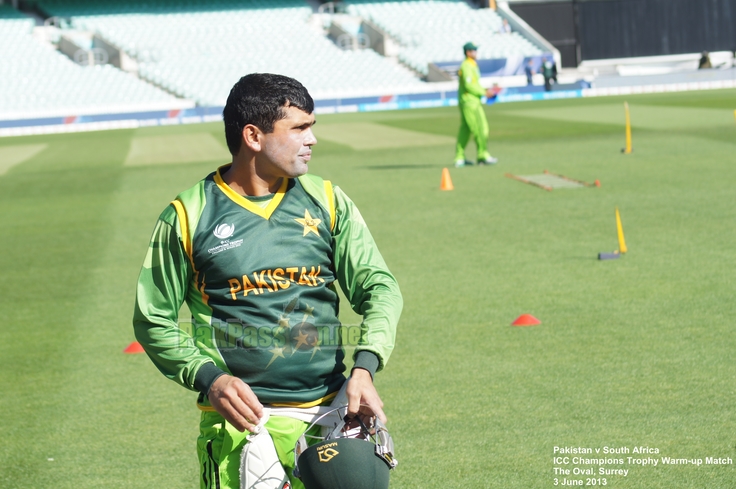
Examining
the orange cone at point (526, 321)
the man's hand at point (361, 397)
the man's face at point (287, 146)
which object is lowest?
the orange cone at point (526, 321)

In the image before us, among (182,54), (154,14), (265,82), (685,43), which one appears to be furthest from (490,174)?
(685,43)

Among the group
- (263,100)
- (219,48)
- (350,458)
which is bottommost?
(219,48)

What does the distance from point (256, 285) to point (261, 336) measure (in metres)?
0.16

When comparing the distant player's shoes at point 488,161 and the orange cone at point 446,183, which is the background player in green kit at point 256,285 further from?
the distant player's shoes at point 488,161

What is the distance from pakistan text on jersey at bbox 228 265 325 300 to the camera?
10.1 feet

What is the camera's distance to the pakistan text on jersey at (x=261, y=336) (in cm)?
308

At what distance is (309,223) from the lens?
10.3ft

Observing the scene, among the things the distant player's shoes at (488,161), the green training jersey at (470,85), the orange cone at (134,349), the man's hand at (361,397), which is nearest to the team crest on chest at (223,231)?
the man's hand at (361,397)

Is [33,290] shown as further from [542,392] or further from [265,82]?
[265,82]

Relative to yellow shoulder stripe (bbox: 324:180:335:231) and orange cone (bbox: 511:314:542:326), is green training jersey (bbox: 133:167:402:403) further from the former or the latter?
orange cone (bbox: 511:314:542:326)

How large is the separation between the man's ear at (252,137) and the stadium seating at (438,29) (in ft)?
163

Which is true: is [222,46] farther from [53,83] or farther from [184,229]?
[184,229]

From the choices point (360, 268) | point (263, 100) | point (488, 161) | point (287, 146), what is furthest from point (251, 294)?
point (488, 161)

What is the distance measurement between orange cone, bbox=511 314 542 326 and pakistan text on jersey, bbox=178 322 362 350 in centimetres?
460
